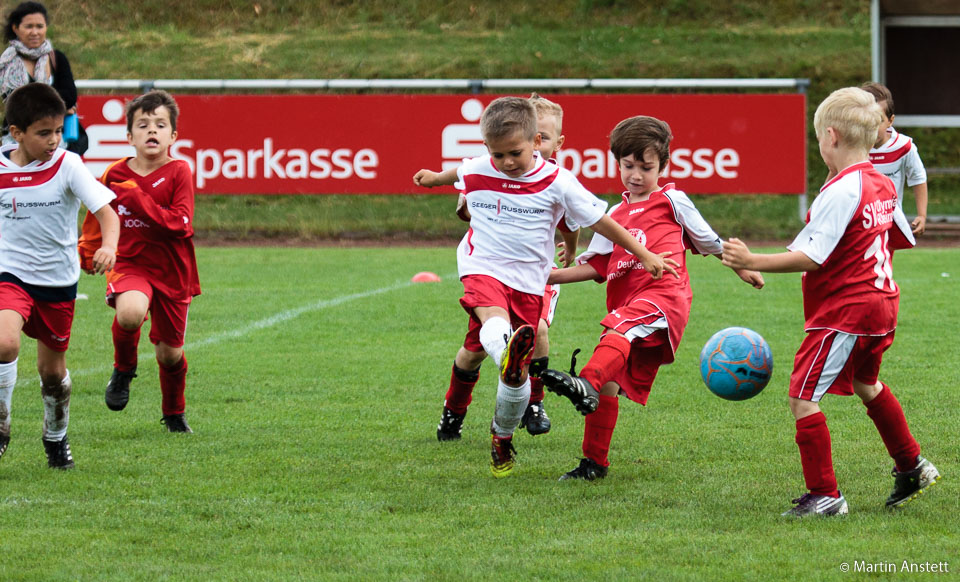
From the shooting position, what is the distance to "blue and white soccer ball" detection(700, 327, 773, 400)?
18.0ft

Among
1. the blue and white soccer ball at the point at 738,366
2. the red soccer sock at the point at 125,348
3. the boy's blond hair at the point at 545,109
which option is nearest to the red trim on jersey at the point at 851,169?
the blue and white soccer ball at the point at 738,366

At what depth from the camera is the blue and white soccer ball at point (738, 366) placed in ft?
18.0

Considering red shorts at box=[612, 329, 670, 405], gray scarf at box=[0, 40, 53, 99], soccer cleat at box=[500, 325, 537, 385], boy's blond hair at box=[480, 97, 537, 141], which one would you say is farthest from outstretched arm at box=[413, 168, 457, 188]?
gray scarf at box=[0, 40, 53, 99]

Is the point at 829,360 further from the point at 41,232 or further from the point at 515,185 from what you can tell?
the point at 41,232

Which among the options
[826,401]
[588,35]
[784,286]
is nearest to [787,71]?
[588,35]

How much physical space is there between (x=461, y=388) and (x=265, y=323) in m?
4.50

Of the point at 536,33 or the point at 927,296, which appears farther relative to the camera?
the point at 536,33

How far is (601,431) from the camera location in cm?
532

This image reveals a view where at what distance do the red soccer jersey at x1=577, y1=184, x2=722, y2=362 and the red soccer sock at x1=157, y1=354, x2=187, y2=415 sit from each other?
227 centimetres

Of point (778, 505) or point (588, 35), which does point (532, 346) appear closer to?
point (778, 505)

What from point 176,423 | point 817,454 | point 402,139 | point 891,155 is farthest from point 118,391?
point 402,139

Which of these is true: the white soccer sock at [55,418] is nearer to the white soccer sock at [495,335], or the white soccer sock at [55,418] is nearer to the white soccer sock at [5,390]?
the white soccer sock at [5,390]

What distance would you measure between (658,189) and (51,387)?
9.46ft

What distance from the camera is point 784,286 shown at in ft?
41.5
